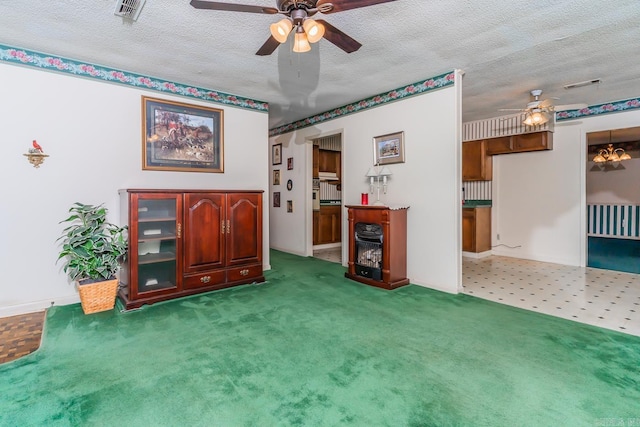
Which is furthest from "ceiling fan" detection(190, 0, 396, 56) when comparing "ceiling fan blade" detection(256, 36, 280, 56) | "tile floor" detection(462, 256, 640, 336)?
"tile floor" detection(462, 256, 640, 336)

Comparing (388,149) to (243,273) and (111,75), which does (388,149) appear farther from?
(111,75)

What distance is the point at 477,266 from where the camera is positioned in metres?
5.07

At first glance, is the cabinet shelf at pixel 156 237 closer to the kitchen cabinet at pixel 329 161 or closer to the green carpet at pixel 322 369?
the green carpet at pixel 322 369

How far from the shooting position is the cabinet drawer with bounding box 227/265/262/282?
3840 mm

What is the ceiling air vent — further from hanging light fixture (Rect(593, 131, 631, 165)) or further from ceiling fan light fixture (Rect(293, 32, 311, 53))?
hanging light fixture (Rect(593, 131, 631, 165))

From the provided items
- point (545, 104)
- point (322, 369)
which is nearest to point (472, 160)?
point (545, 104)

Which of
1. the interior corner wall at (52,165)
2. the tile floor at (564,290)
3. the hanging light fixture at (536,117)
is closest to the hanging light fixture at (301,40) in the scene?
the interior corner wall at (52,165)

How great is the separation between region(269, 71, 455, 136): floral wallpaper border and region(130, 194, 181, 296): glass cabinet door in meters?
2.99

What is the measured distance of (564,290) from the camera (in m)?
3.74

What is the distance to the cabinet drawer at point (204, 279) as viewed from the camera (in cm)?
352

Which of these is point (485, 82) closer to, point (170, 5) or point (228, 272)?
point (170, 5)

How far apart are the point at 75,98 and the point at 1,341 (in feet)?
7.91

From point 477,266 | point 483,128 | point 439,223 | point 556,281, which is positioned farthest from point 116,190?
point 483,128

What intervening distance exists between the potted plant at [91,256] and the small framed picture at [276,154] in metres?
3.60
